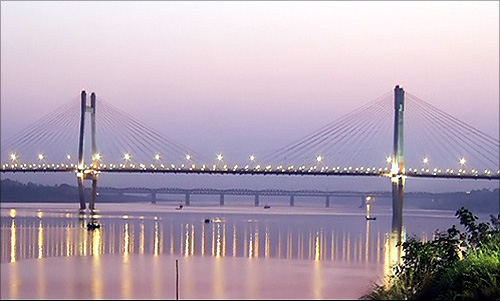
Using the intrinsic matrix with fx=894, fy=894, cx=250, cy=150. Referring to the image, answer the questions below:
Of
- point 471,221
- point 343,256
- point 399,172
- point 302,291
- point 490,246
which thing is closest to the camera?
point 490,246

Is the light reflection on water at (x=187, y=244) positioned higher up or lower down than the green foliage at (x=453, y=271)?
lower down

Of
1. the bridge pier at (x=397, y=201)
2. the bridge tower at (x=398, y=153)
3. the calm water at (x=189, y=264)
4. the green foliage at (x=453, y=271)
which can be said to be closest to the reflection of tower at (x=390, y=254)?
the calm water at (x=189, y=264)

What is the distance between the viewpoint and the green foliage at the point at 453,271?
48.9 feet

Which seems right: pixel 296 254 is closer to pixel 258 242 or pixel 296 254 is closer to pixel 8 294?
pixel 258 242

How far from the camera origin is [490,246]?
17.2 metres

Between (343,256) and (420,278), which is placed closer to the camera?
(420,278)

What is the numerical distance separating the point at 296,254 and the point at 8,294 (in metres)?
21.8

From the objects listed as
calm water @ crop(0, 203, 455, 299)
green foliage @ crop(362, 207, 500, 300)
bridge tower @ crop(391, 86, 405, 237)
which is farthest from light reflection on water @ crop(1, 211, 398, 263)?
green foliage @ crop(362, 207, 500, 300)

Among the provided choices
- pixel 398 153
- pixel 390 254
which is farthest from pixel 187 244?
pixel 398 153

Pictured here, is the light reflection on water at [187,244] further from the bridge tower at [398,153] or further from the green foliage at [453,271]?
the green foliage at [453,271]

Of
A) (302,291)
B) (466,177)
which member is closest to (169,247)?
(302,291)

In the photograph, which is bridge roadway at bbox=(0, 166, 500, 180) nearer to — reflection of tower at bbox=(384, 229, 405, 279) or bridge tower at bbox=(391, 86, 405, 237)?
bridge tower at bbox=(391, 86, 405, 237)

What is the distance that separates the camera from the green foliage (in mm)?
14891

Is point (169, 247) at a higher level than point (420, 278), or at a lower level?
lower
